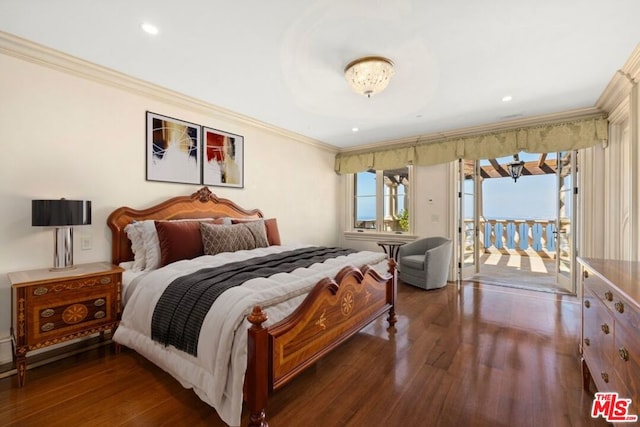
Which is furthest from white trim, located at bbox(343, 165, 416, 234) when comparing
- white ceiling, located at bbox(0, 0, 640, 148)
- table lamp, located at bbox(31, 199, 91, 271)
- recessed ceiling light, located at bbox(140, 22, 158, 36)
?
table lamp, located at bbox(31, 199, 91, 271)

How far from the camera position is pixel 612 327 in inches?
53.8

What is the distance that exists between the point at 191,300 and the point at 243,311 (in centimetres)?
45

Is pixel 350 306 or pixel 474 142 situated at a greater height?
pixel 474 142

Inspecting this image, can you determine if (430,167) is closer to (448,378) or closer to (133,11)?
(448,378)

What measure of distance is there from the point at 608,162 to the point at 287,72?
3.93 metres

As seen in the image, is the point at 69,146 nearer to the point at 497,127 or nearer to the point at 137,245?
the point at 137,245

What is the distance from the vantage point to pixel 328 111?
3.62 metres

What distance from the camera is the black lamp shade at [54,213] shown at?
6.70 ft

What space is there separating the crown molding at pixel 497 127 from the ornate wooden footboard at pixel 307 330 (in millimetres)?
3043

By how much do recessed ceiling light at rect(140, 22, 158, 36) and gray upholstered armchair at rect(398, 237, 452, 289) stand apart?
3.92 m

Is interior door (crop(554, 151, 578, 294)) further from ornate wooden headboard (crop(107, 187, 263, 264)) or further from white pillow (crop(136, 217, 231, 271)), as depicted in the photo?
white pillow (crop(136, 217, 231, 271))

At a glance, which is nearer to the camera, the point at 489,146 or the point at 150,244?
the point at 150,244

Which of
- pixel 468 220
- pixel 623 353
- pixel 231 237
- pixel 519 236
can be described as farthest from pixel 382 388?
pixel 519 236

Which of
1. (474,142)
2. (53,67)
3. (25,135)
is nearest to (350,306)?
(25,135)
